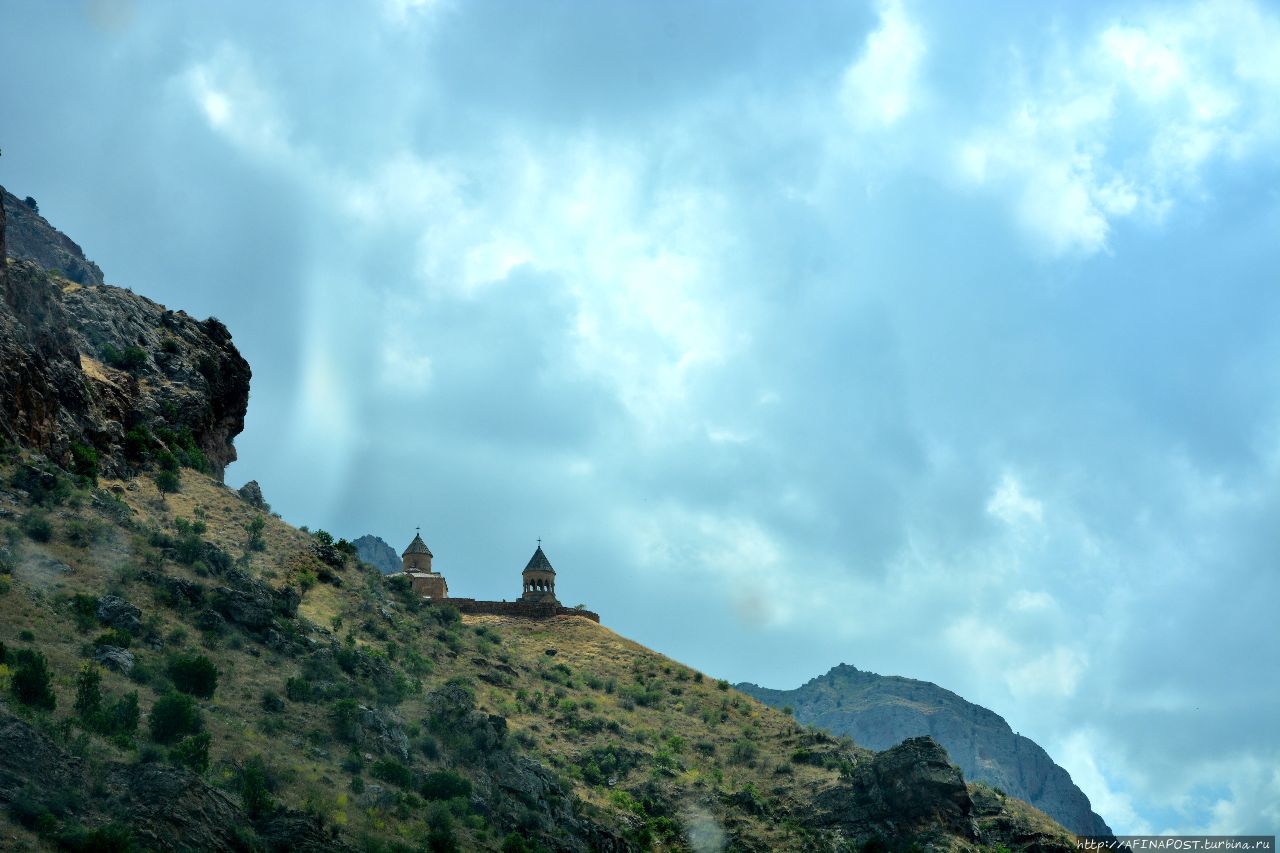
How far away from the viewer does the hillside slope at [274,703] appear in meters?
36.2

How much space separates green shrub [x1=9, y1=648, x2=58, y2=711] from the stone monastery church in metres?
58.3

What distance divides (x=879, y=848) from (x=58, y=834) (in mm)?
46237

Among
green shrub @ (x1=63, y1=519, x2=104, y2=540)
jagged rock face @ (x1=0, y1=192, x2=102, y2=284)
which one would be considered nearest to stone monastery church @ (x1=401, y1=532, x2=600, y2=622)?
green shrub @ (x1=63, y1=519, x2=104, y2=540)

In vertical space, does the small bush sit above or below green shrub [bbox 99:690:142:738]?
above

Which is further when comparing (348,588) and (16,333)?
(348,588)

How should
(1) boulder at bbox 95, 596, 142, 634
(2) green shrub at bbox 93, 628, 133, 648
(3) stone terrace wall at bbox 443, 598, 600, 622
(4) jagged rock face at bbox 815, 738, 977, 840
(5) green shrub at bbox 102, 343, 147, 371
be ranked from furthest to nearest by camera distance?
(3) stone terrace wall at bbox 443, 598, 600, 622, (5) green shrub at bbox 102, 343, 147, 371, (4) jagged rock face at bbox 815, 738, 977, 840, (1) boulder at bbox 95, 596, 142, 634, (2) green shrub at bbox 93, 628, 133, 648

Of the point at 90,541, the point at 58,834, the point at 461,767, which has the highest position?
the point at 90,541

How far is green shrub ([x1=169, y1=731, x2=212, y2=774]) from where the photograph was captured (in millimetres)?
36875

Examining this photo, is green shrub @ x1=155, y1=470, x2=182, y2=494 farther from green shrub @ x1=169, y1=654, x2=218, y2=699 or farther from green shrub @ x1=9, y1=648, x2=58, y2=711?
green shrub @ x1=9, y1=648, x2=58, y2=711

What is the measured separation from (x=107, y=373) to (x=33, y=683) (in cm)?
3952

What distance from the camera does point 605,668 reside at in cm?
9012

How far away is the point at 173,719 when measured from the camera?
39.1 metres

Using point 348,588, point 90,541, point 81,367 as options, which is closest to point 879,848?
point 348,588

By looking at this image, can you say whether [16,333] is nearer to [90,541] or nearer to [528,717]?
[90,541]
